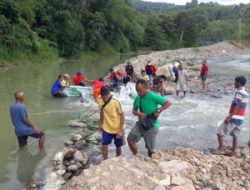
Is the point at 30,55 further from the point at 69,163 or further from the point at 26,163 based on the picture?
the point at 69,163

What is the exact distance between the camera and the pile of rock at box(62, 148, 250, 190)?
635cm

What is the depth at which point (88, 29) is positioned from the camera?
55219mm

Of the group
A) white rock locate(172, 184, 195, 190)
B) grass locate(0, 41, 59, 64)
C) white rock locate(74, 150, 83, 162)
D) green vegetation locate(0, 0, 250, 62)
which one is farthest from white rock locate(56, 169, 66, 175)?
green vegetation locate(0, 0, 250, 62)

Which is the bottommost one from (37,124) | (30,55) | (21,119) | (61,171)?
(61,171)

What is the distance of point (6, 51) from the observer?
34375mm

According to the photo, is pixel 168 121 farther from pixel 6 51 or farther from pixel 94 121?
pixel 6 51

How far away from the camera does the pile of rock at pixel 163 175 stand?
20.8ft

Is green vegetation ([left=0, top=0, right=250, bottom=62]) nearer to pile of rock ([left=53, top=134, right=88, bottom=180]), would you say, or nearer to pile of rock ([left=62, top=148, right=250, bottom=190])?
pile of rock ([left=53, top=134, right=88, bottom=180])

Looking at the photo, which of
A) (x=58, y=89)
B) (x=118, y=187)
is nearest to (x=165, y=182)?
(x=118, y=187)

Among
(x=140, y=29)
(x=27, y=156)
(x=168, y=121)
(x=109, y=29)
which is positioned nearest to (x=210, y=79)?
(x=168, y=121)

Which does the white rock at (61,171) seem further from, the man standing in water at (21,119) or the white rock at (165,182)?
the white rock at (165,182)

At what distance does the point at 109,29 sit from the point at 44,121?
174ft

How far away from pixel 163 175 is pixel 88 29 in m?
50.0

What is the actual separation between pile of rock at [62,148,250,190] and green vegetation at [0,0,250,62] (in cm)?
2894
